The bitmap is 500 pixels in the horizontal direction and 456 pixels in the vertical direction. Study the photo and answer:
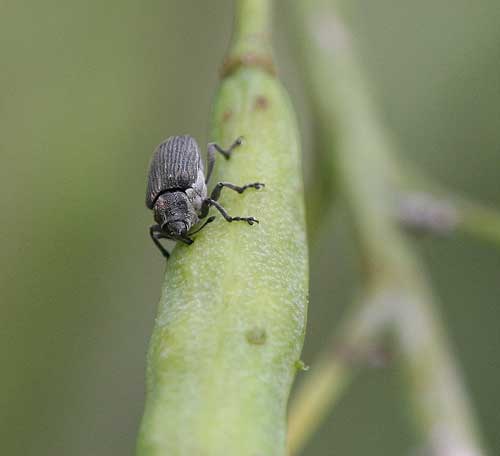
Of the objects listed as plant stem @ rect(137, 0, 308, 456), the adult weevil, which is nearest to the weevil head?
the adult weevil

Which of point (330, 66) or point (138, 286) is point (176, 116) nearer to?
point (138, 286)

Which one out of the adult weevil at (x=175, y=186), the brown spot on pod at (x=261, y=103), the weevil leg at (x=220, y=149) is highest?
the adult weevil at (x=175, y=186)

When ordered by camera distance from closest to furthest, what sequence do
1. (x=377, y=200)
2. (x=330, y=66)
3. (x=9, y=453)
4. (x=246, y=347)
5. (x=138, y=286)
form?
(x=246, y=347) → (x=377, y=200) → (x=330, y=66) → (x=9, y=453) → (x=138, y=286)

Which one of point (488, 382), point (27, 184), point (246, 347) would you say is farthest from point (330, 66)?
point (488, 382)

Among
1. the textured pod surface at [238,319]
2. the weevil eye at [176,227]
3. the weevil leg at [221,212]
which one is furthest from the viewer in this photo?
the weevil eye at [176,227]

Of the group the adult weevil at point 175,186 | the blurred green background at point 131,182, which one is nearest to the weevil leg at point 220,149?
the adult weevil at point 175,186

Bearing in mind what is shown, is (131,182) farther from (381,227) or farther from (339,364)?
(339,364)

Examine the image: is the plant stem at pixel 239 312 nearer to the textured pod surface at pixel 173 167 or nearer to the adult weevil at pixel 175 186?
the adult weevil at pixel 175 186
